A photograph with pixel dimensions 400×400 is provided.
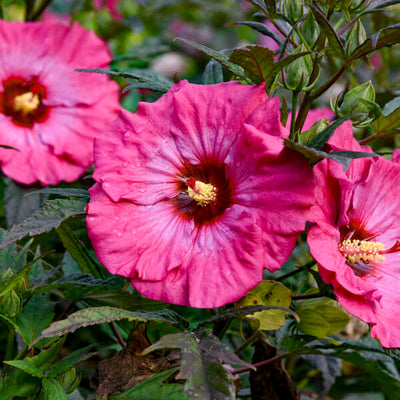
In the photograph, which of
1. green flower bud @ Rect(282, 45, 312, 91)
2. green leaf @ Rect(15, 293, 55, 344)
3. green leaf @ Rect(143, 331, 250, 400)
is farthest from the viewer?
green leaf @ Rect(15, 293, 55, 344)

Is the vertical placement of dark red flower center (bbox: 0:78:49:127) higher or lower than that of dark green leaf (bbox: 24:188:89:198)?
lower

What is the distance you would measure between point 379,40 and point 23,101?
730mm

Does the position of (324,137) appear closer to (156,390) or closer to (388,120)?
(388,120)

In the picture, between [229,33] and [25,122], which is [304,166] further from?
[229,33]

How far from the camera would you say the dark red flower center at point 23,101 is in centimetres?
111

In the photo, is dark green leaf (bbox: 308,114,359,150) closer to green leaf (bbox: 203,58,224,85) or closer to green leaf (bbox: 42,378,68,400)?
green leaf (bbox: 203,58,224,85)

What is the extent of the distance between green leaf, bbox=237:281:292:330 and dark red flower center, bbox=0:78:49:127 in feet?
2.07

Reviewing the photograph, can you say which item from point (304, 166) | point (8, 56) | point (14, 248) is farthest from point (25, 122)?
point (304, 166)

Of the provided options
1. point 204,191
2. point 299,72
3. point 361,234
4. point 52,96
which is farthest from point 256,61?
point 52,96

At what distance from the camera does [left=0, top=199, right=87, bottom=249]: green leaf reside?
2.08ft

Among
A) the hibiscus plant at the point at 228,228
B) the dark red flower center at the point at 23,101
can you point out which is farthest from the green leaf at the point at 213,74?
the dark red flower center at the point at 23,101

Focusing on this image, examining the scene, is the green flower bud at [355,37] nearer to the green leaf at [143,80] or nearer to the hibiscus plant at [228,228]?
the hibiscus plant at [228,228]

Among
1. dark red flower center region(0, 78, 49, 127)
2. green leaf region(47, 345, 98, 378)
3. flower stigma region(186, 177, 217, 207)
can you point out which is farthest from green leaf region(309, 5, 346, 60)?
dark red flower center region(0, 78, 49, 127)

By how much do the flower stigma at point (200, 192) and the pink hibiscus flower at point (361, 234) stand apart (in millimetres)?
143
